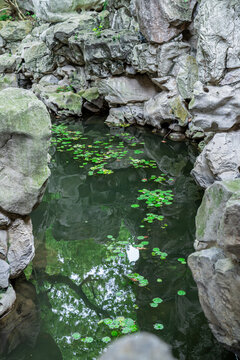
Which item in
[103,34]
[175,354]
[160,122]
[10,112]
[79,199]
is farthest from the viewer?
[103,34]

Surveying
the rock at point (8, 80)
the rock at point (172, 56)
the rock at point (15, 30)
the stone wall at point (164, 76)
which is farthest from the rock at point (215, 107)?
the rock at point (15, 30)

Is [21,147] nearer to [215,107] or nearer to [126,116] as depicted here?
[215,107]

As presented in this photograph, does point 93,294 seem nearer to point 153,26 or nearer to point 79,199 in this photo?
point 79,199

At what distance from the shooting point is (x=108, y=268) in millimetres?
5520

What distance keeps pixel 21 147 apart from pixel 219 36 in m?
6.00

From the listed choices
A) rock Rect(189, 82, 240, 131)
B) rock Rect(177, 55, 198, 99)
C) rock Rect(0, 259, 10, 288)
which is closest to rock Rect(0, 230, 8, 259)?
rock Rect(0, 259, 10, 288)

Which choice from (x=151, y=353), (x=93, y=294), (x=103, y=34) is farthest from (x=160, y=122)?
(x=151, y=353)

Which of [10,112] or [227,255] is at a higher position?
[10,112]

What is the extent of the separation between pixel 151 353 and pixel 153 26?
12308mm

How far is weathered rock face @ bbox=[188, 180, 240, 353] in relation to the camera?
302 cm

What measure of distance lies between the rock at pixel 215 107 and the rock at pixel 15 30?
61.2 ft

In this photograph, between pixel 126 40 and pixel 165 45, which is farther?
pixel 126 40

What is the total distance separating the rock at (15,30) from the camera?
22125 mm

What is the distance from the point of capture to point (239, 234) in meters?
2.83
